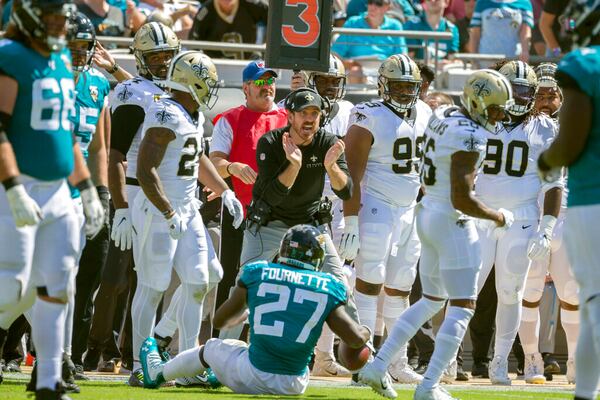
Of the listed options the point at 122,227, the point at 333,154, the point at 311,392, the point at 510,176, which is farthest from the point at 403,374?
the point at 122,227

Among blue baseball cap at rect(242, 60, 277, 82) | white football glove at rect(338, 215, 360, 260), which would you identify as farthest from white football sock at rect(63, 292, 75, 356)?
blue baseball cap at rect(242, 60, 277, 82)

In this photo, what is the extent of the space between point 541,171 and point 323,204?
8.98 ft

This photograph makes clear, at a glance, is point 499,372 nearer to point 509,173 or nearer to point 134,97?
point 509,173

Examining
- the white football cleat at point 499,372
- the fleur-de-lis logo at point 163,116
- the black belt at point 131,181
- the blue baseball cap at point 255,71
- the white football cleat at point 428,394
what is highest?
the blue baseball cap at point 255,71

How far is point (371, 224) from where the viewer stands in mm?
9062

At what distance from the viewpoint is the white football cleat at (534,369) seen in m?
9.48

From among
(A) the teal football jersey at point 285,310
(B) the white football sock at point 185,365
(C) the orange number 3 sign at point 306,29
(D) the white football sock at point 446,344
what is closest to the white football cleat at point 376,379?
(D) the white football sock at point 446,344

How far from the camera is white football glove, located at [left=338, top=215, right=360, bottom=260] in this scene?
8.71 m

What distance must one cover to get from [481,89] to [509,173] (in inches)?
73.4

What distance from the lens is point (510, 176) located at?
927cm

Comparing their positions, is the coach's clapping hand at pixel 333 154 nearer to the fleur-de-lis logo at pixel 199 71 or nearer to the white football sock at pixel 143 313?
the fleur-de-lis logo at pixel 199 71

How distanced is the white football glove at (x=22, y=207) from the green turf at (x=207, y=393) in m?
1.48

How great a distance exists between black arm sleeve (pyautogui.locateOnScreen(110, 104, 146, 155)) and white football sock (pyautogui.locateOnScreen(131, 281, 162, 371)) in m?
0.98

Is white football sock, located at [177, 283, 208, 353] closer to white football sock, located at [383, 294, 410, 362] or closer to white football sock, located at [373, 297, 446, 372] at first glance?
white football sock, located at [373, 297, 446, 372]
